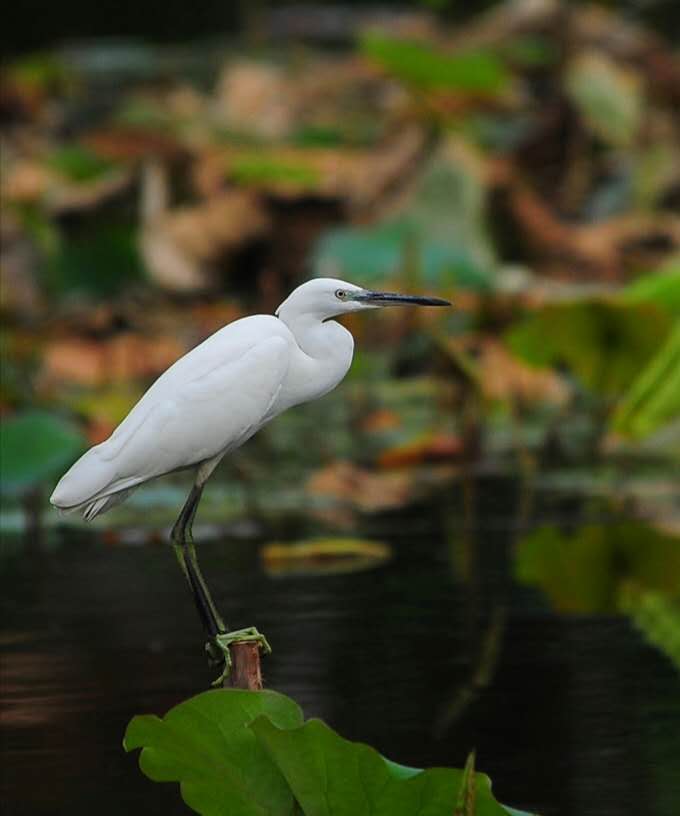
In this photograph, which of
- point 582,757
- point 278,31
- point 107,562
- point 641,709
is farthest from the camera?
point 278,31

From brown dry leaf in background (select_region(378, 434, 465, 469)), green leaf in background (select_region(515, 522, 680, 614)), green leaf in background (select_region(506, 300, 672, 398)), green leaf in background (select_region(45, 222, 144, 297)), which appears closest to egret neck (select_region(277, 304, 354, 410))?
green leaf in background (select_region(515, 522, 680, 614))

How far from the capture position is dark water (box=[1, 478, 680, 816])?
326cm

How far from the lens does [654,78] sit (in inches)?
461

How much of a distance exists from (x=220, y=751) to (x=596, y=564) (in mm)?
2526

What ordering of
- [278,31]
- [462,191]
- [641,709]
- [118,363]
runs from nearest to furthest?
[641,709] < [118,363] < [462,191] < [278,31]

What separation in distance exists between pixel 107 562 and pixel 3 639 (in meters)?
0.71

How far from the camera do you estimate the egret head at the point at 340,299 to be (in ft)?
7.79

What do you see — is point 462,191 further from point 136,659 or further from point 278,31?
point 278,31

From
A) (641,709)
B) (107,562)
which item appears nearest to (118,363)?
(107,562)

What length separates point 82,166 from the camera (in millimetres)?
9562

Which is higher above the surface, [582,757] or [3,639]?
[582,757]

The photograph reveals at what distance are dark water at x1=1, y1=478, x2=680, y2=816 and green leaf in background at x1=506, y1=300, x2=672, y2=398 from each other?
521 millimetres

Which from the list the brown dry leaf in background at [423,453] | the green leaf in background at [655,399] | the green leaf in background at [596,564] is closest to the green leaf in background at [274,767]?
the green leaf in background at [596,564]

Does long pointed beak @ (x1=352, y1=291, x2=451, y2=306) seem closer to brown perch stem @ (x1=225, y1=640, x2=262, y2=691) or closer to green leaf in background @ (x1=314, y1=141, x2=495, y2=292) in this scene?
brown perch stem @ (x1=225, y1=640, x2=262, y2=691)
